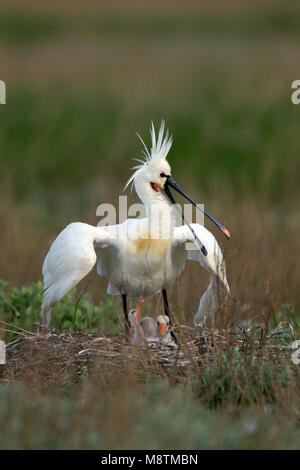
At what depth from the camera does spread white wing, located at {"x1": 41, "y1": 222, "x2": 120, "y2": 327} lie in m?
6.05

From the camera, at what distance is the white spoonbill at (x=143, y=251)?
20.1ft

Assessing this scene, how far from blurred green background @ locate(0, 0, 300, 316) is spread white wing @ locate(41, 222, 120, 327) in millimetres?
3245

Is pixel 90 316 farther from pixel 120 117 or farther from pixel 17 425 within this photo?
pixel 120 117

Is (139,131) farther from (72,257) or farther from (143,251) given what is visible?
(72,257)

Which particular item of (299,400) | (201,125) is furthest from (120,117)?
(299,400)

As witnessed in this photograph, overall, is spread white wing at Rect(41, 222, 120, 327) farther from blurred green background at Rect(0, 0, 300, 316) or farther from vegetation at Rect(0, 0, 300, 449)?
blurred green background at Rect(0, 0, 300, 316)

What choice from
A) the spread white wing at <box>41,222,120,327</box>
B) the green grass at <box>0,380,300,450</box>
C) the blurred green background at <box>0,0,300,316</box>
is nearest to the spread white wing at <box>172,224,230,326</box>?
the spread white wing at <box>41,222,120,327</box>

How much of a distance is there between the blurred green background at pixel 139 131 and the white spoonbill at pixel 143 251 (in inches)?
114

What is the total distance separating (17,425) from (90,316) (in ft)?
11.3

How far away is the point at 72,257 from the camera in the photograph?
606cm

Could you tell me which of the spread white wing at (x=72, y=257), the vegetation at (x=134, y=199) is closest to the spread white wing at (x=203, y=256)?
the vegetation at (x=134, y=199)

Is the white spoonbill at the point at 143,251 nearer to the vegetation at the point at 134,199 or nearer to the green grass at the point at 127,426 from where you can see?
the vegetation at the point at 134,199

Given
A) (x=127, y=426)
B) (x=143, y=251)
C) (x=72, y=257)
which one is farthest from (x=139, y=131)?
(x=127, y=426)

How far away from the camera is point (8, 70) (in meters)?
18.8
